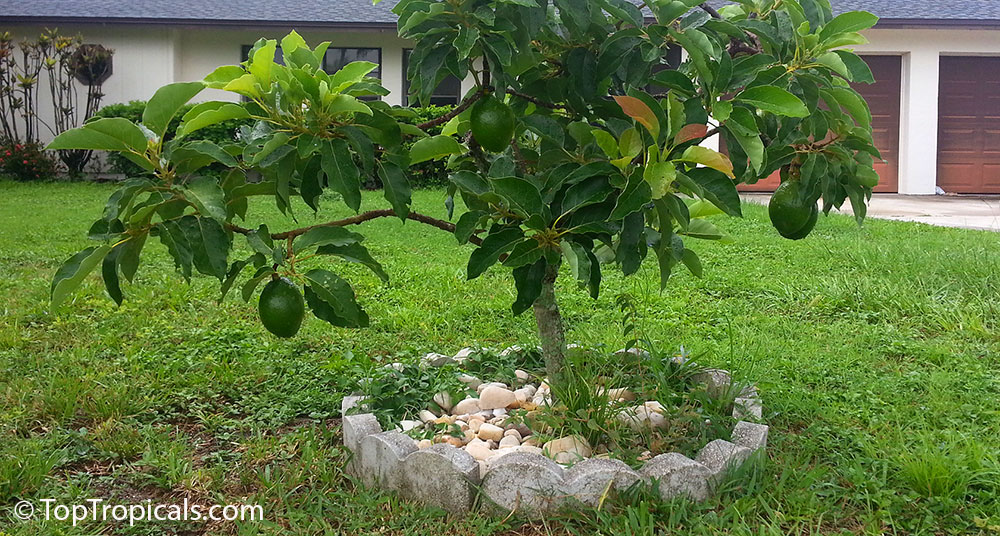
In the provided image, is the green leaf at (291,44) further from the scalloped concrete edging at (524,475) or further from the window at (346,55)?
the window at (346,55)

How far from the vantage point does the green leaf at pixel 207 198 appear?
1.73 m

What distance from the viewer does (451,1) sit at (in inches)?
68.6

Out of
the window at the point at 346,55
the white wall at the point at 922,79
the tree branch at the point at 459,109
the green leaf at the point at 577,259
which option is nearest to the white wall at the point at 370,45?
the white wall at the point at 922,79

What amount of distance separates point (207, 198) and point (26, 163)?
12.9 m

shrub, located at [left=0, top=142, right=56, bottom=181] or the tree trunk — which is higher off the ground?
shrub, located at [left=0, top=142, right=56, bottom=181]

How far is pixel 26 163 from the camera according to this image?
41.6ft

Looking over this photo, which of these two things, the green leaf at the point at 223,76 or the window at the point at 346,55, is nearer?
the green leaf at the point at 223,76

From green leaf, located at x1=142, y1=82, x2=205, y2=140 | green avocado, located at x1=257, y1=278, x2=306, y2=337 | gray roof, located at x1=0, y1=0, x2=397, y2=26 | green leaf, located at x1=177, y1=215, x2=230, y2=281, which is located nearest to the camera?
green leaf, located at x1=142, y1=82, x2=205, y2=140

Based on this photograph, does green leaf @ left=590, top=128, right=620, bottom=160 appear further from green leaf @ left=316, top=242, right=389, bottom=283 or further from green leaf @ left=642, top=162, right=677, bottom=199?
green leaf @ left=316, top=242, right=389, bottom=283

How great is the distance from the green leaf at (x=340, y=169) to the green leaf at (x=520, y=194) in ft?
1.02

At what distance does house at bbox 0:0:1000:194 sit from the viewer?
12891 mm

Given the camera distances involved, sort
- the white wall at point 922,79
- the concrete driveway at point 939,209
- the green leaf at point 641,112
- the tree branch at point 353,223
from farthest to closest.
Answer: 1. the white wall at point 922,79
2. the concrete driveway at point 939,209
3. the tree branch at point 353,223
4. the green leaf at point 641,112

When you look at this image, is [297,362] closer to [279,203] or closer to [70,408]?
[70,408]

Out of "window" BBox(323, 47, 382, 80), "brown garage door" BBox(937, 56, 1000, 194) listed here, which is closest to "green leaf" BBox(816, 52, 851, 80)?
"window" BBox(323, 47, 382, 80)
